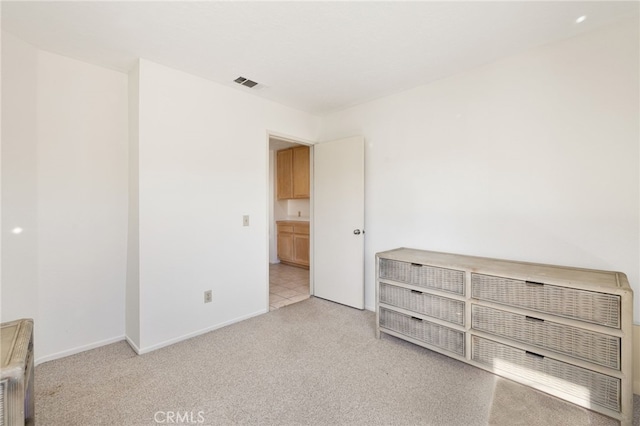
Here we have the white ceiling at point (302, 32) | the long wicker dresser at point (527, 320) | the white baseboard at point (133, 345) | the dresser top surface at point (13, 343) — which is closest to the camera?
the dresser top surface at point (13, 343)

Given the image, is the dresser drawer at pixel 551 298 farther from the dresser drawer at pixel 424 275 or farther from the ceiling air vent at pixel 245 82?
the ceiling air vent at pixel 245 82

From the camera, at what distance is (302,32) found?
1.94 m

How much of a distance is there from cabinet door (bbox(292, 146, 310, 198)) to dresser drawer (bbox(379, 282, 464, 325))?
9.22 feet

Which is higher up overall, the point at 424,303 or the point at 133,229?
the point at 133,229

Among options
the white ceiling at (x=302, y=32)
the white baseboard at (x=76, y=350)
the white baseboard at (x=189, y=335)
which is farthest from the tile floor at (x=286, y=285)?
the white ceiling at (x=302, y=32)

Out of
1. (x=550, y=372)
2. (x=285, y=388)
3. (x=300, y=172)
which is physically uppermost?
(x=300, y=172)

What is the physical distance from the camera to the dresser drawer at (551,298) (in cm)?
158

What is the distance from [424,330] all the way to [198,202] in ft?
7.39

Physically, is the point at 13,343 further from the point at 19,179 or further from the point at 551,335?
the point at 551,335

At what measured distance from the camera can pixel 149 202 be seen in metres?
2.34

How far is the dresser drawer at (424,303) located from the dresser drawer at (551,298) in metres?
0.20

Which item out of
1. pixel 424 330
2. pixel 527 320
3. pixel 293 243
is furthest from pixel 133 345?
pixel 293 243

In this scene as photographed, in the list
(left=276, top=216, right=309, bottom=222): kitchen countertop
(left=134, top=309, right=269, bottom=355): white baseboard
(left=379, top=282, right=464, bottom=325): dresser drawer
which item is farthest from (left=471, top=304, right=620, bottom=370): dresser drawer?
(left=276, top=216, right=309, bottom=222): kitchen countertop

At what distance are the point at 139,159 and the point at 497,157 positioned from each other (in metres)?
2.92
